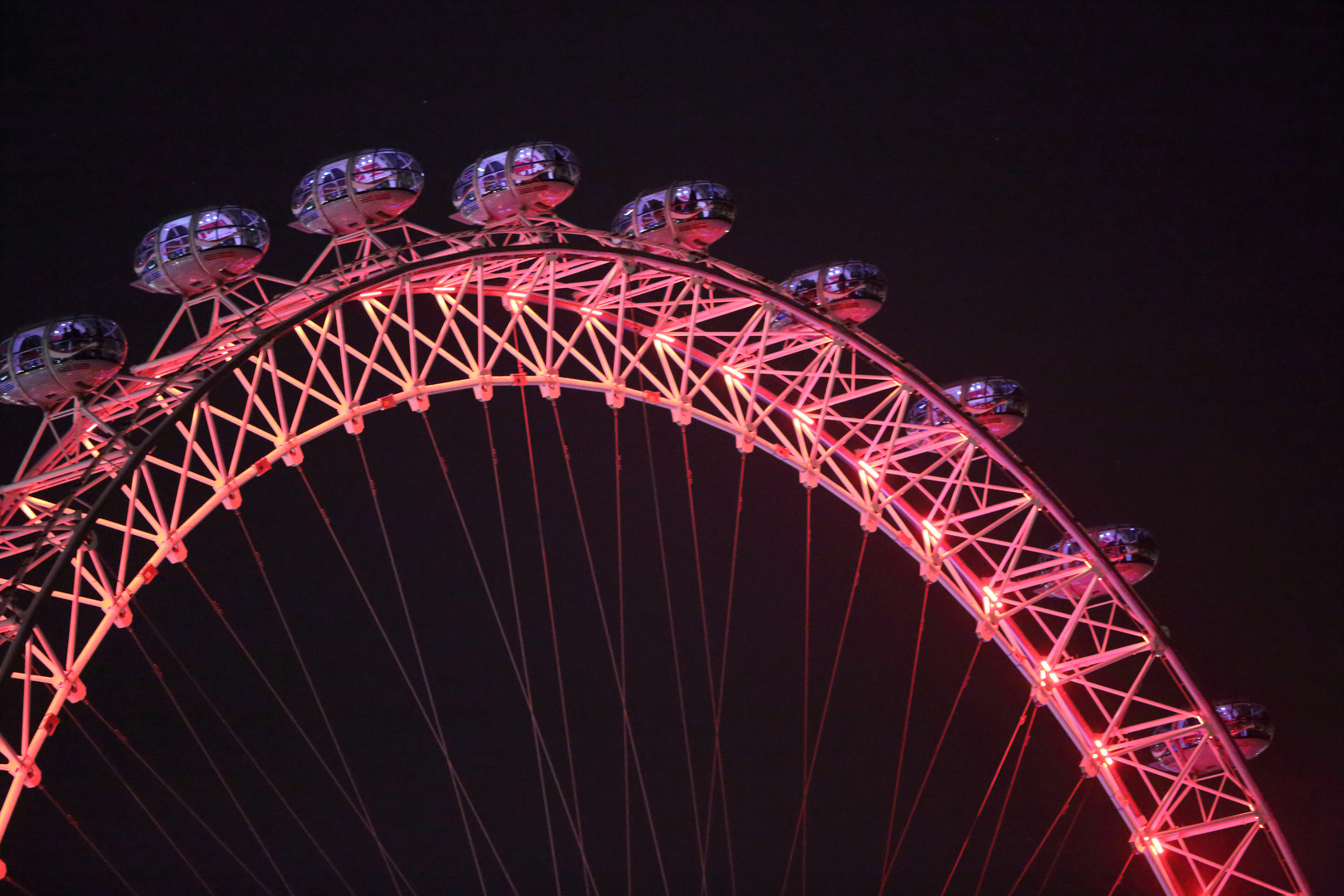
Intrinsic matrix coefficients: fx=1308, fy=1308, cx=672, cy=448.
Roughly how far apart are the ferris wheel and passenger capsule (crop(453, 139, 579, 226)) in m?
0.03

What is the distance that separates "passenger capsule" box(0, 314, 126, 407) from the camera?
38.0 ft

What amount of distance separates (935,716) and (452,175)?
43.2 ft

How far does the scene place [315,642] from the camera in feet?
70.7

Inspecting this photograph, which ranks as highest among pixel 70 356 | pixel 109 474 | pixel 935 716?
pixel 70 356

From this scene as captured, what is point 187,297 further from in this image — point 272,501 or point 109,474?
point 272,501

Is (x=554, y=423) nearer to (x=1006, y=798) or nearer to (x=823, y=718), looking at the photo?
(x=823, y=718)

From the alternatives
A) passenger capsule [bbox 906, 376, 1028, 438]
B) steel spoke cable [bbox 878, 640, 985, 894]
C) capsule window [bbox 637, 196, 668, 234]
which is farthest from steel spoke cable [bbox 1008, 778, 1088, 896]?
capsule window [bbox 637, 196, 668, 234]

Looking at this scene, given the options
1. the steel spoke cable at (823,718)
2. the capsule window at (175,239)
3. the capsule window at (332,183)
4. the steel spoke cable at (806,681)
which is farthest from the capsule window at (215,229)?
the steel spoke cable at (823,718)

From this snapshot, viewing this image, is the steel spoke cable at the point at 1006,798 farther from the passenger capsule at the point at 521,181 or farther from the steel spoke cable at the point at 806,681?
the passenger capsule at the point at 521,181

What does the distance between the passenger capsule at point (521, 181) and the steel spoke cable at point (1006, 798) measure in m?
13.6

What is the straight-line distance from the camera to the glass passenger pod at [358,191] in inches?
508

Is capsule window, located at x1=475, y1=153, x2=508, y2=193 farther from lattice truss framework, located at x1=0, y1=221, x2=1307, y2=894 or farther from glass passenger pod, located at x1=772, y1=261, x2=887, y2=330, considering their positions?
glass passenger pod, located at x1=772, y1=261, x2=887, y2=330

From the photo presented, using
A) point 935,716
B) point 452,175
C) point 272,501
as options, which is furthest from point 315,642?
point 935,716

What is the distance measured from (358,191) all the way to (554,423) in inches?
444
